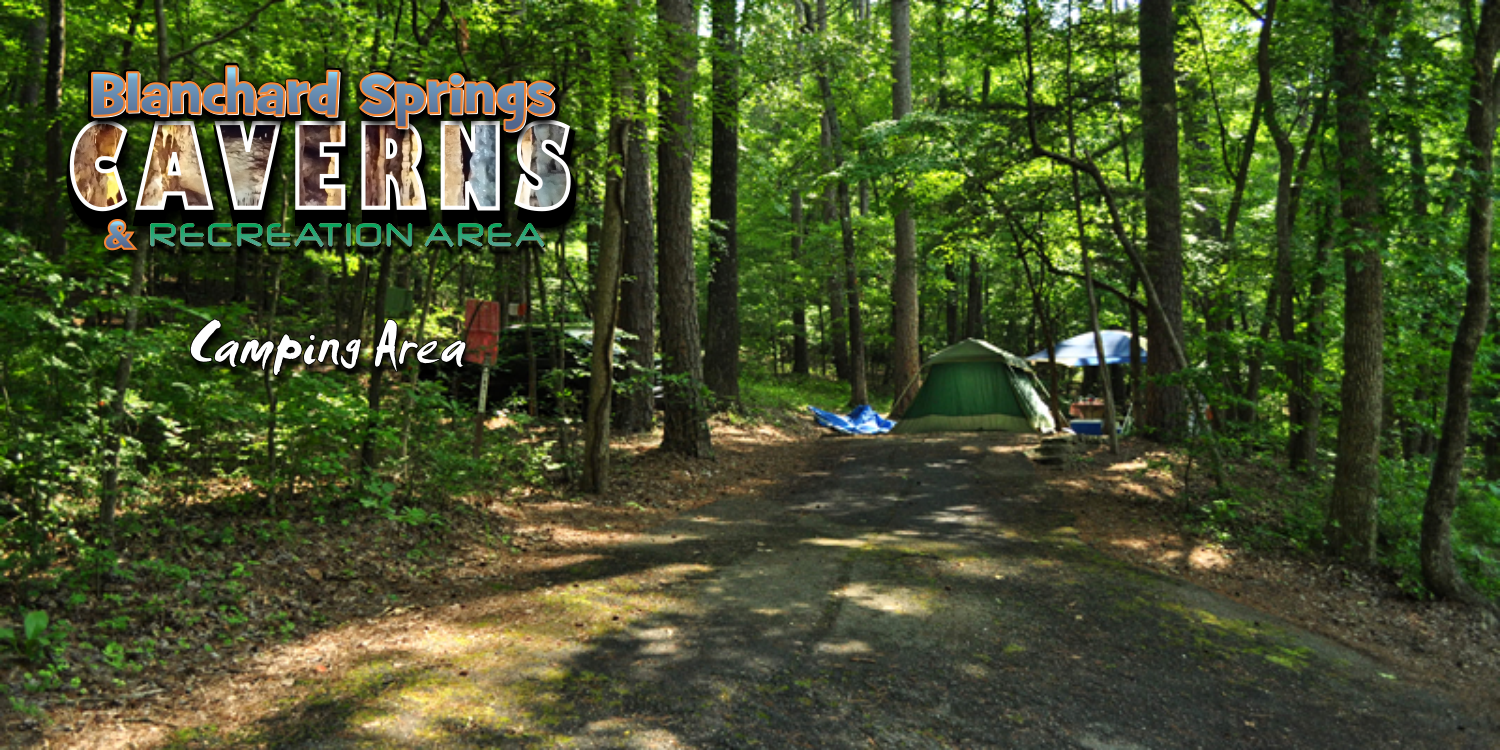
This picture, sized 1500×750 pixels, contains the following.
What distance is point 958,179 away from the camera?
14594 millimetres

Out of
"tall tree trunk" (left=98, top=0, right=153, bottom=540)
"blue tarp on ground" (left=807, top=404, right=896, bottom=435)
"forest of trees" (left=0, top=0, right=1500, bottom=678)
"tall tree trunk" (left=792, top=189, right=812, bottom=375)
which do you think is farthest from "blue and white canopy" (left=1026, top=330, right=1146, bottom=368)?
"tall tree trunk" (left=98, top=0, right=153, bottom=540)

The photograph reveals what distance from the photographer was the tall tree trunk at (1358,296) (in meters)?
7.62

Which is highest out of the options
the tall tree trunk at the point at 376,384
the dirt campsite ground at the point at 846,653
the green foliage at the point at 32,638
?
the tall tree trunk at the point at 376,384

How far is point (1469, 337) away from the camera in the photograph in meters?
7.52

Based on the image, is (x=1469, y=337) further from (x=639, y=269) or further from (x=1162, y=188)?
(x=639, y=269)

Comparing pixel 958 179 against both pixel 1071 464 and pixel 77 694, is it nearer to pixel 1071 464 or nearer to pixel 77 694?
pixel 1071 464

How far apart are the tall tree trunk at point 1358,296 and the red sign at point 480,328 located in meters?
7.41

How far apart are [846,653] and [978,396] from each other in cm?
1175

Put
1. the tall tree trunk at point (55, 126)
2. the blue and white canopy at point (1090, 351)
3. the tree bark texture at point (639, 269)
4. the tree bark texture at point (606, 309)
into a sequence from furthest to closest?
the blue and white canopy at point (1090, 351)
the tree bark texture at point (639, 269)
the tree bark texture at point (606, 309)
the tall tree trunk at point (55, 126)

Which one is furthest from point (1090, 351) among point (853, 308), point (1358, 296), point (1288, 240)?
point (1358, 296)

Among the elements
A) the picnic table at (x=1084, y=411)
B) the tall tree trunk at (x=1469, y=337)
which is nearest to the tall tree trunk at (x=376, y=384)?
the tall tree trunk at (x=1469, y=337)

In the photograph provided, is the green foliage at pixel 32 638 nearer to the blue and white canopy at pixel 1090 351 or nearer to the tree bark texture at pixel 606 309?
the tree bark texture at pixel 606 309

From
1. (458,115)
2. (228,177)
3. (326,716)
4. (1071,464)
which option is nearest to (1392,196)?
(1071,464)

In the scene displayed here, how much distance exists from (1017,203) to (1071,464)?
12.3ft
